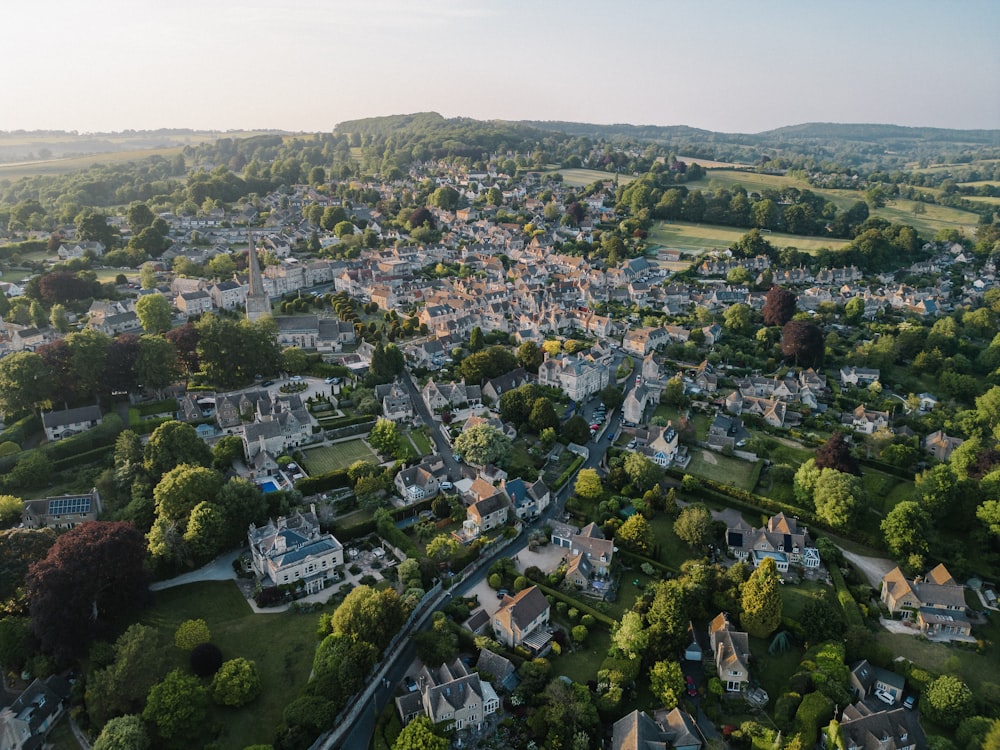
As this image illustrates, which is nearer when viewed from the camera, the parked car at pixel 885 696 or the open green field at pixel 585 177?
the parked car at pixel 885 696

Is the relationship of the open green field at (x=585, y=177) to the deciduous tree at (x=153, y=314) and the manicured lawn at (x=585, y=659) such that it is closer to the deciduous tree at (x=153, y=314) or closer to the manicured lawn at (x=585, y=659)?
the deciduous tree at (x=153, y=314)

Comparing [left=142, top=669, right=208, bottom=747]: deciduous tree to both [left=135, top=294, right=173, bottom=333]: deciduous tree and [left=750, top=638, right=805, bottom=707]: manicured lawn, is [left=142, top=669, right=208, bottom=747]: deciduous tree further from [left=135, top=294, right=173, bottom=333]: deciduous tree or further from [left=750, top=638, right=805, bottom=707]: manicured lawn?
[left=135, top=294, right=173, bottom=333]: deciduous tree

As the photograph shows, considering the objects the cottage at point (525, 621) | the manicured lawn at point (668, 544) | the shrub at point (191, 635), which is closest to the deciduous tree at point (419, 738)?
the cottage at point (525, 621)

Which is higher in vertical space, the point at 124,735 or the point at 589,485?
the point at 589,485

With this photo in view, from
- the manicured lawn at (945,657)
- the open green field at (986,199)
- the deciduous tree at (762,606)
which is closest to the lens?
the manicured lawn at (945,657)

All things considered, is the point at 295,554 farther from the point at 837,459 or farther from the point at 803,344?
the point at 803,344

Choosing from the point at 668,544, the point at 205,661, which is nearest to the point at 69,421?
the point at 205,661

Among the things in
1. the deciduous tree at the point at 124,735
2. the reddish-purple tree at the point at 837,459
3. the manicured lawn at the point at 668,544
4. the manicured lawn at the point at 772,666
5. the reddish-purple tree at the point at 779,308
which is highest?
the reddish-purple tree at the point at 779,308
